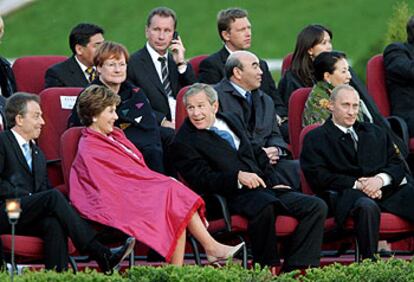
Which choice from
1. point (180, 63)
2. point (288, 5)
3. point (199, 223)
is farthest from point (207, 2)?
point (199, 223)

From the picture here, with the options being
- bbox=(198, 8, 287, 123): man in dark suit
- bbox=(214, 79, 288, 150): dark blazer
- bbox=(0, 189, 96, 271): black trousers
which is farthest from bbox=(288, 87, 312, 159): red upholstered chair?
bbox=(0, 189, 96, 271): black trousers

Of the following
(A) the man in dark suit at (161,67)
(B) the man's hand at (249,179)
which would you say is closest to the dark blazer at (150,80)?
(A) the man in dark suit at (161,67)

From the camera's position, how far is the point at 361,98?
43.5ft

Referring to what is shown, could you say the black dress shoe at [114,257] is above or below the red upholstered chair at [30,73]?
below

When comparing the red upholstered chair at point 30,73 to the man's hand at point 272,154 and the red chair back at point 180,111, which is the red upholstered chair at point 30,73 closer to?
the red chair back at point 180,111

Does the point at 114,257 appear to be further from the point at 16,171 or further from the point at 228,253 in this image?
the point at 16,171

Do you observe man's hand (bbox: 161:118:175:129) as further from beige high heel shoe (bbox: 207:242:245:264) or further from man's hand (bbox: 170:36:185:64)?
beige high heel shoe (bbox: 207:242:245:264)

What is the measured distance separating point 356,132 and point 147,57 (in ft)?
7.10

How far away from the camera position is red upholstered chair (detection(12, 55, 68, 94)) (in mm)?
13539

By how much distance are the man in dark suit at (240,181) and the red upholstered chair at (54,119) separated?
A: 96 centimetres

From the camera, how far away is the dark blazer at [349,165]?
39.7ft

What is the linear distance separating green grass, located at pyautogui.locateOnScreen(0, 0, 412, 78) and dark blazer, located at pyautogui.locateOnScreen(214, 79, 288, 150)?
2172 centimetres

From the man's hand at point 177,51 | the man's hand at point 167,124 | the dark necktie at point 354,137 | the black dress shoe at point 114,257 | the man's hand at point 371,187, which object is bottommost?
the black dress shoe at point 114,257

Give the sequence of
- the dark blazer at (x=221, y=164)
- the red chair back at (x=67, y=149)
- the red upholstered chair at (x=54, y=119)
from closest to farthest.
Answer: the red chair back at (x=67, y=149), the dark blazer at (x=221, y=164), the red upholstered chair at (x=54, y=119)
